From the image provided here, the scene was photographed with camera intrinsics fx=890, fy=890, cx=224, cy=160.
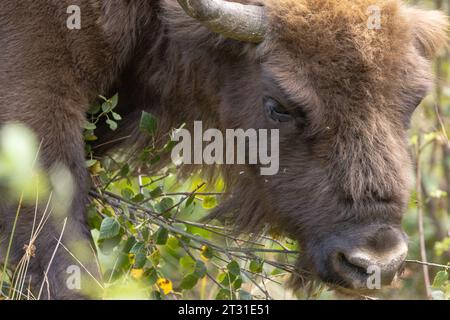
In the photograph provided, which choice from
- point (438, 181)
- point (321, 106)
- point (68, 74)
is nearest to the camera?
point (321, 106)

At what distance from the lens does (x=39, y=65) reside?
5.52 metres

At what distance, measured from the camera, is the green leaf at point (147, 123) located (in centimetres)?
573

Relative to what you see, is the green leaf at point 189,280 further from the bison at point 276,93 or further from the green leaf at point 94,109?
the green leaf at point 94,109

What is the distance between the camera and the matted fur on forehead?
5.25 metres

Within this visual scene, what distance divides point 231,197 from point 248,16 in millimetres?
1352

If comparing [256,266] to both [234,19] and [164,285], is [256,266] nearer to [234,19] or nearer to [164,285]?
[164,285]

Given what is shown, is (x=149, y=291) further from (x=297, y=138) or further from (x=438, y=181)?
(x=438, y=181)

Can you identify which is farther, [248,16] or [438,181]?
[438,181]

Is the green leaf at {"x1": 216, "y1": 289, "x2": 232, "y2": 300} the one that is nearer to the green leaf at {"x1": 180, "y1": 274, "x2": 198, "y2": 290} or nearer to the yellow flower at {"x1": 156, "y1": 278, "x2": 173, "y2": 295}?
the green leaf at {"x1": 180, "y1": 274, "x2": 198, "y2": 290}

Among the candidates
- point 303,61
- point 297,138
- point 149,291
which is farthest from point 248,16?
point 149,291

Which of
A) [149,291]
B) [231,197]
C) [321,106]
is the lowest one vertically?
[149,291]

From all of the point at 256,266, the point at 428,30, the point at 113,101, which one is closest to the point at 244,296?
the point at 256,266

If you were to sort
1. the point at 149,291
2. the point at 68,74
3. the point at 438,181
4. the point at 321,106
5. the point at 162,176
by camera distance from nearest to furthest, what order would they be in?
the point at 321,106
the point at 68,74
the point at 149,291
the point at 162,176
the point at 438,181

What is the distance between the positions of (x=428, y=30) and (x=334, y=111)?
121 centimetres
